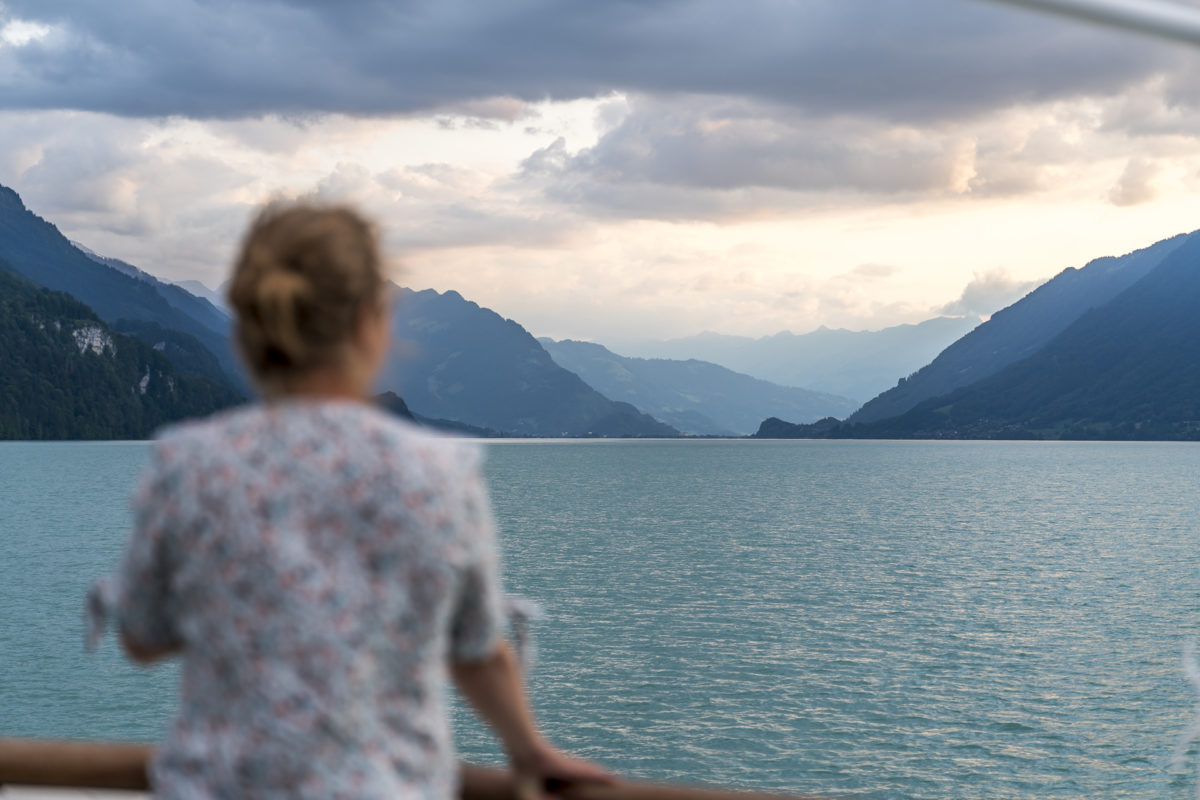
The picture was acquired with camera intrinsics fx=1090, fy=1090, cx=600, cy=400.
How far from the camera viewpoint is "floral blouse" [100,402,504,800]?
173cm

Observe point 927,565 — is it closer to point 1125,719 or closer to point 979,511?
point 1125,719

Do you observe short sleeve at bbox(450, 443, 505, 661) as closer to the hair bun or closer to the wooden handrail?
the hair bun

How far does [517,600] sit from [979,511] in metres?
95.1

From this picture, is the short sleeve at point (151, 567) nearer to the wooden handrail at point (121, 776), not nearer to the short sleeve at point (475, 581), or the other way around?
the short sleeve at point (475, 581)

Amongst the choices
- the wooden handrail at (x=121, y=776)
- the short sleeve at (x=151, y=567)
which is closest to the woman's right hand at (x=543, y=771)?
the wooden handrail at (x=121, y=776)

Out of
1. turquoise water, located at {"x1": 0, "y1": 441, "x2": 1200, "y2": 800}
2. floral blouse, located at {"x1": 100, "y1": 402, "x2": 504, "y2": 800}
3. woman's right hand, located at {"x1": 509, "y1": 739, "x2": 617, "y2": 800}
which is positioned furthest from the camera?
turquoise water, located at {"x1": 0, "y1": 441, "x2": 1200, "y2": 800}

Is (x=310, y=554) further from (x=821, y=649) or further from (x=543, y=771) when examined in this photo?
(x=821, y=649)

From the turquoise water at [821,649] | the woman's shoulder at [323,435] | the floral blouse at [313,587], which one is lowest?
the turquoise water at [821,649]

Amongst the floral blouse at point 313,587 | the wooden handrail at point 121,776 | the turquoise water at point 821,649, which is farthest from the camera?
the turquoise water at point 821,649

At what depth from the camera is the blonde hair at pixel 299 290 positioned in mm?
1792

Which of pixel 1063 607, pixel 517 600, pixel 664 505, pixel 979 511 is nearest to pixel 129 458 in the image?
pixel 664 505

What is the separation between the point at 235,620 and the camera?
69.1 inches

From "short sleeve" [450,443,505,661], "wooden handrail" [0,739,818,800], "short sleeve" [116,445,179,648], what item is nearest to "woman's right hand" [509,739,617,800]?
"wooden handrail" [0,739,818,800]

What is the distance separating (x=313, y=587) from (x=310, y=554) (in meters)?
0.05
